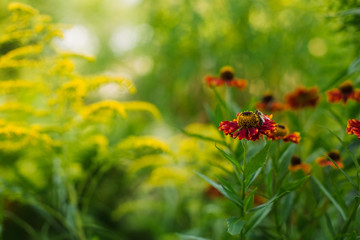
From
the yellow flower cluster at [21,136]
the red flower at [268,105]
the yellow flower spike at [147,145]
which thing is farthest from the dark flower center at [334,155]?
the yellow flower cluster at [21,136]

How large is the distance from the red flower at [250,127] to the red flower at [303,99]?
38cm

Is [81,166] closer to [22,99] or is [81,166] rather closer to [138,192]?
[138,192]

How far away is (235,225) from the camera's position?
486 millimetres

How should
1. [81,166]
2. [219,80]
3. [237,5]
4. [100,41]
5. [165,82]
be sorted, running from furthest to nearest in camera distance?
[100,41] → [165,82] → [237,5] → [81,166] → [219,80]

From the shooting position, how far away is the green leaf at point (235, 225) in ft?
1.52

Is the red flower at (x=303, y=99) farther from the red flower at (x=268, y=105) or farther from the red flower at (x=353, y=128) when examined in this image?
the red flower at (x=353, y=128)

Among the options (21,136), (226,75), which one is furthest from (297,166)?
(21,136)

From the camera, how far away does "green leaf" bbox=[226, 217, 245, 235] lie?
1.52 feet

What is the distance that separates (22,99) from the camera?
1747 millimetres

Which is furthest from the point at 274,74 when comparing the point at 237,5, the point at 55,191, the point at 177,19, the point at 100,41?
the point at 100,41

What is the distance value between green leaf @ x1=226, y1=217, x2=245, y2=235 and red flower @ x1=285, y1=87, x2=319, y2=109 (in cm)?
44

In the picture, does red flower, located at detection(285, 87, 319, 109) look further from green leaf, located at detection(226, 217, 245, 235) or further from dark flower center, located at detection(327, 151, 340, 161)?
green leaf, located at detection(226, 217, 245, 235)

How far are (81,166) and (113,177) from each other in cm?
39

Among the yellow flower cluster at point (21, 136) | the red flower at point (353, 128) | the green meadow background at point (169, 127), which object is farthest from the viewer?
the green meadow background at point (169, 127)
